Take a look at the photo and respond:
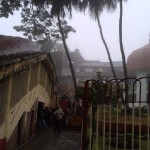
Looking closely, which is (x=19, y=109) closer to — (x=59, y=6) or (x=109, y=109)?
(x=109, y=109)

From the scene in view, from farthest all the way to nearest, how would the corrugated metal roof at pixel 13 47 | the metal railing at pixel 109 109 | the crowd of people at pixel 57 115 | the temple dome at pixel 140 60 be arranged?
the temple dome at pixel 140 60, the crowd of people at pixel 57 115, the corrugated metal roof at pixel 13 47, the metal railing at pixel 109 109

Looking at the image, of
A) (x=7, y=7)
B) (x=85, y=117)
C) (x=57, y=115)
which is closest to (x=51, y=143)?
(x=57, y=115)

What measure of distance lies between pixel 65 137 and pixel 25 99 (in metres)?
3.87

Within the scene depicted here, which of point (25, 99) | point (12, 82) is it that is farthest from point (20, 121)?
point (12, 82)

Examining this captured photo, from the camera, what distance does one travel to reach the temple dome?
22672 millimetres

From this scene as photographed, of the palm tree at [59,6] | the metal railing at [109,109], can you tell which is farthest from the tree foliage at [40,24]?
the metal railing at [109,109]

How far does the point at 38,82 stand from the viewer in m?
17.3

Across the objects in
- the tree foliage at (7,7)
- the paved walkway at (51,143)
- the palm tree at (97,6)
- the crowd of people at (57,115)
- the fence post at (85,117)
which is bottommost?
the paved walkway at (51,143)

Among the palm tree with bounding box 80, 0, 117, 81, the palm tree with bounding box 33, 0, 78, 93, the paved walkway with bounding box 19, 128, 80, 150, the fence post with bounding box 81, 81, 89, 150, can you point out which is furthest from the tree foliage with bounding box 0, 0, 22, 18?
the fence post with bounding box 81, 81, 89, 150

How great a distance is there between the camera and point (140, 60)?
23.1 meters

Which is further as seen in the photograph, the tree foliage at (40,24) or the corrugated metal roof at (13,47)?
the tree foliage at (40,24)

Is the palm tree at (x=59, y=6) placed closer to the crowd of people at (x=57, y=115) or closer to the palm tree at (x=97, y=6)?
the palm tree at (x=97, y=6)

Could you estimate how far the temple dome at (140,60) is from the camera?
2267 cm

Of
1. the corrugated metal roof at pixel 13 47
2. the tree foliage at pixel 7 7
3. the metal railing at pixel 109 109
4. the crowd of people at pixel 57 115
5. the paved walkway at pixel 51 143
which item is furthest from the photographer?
the tree foliage at pixel 7 7
